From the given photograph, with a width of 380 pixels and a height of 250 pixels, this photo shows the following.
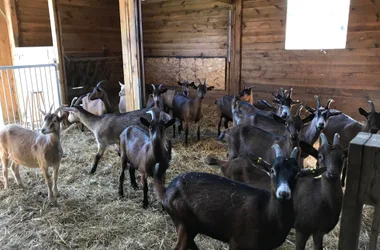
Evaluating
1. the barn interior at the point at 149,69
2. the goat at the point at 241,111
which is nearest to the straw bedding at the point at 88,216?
the barn interior at the point at 149,69

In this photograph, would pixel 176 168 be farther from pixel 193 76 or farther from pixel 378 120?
pixel 193 76

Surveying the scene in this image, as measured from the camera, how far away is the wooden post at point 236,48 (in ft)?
31.0

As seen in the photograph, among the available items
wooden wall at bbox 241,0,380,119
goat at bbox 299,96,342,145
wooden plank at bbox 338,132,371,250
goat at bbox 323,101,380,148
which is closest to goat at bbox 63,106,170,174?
goat at bbox 299,96,342,145

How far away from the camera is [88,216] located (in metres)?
3.97

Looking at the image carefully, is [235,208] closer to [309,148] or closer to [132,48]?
[309,148]

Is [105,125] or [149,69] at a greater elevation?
[149,69]

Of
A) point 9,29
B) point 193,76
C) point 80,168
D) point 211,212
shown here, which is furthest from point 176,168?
point 9,29

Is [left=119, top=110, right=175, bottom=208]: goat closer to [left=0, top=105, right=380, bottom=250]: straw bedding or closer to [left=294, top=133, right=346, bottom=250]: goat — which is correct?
[left=0, top=105, right=380, bottom=250]: straw bedding

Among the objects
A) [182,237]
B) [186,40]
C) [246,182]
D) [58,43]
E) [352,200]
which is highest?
[186,40]

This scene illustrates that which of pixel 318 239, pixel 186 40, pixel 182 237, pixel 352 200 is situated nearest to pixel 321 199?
pixel 318 239

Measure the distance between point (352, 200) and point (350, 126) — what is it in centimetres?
396

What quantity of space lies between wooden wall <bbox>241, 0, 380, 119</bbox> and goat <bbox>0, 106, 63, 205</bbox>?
22.1ft

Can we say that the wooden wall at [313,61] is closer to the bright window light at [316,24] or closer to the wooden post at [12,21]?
the bright window light at [316,24]

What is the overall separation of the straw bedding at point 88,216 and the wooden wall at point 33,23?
17.4 ft
